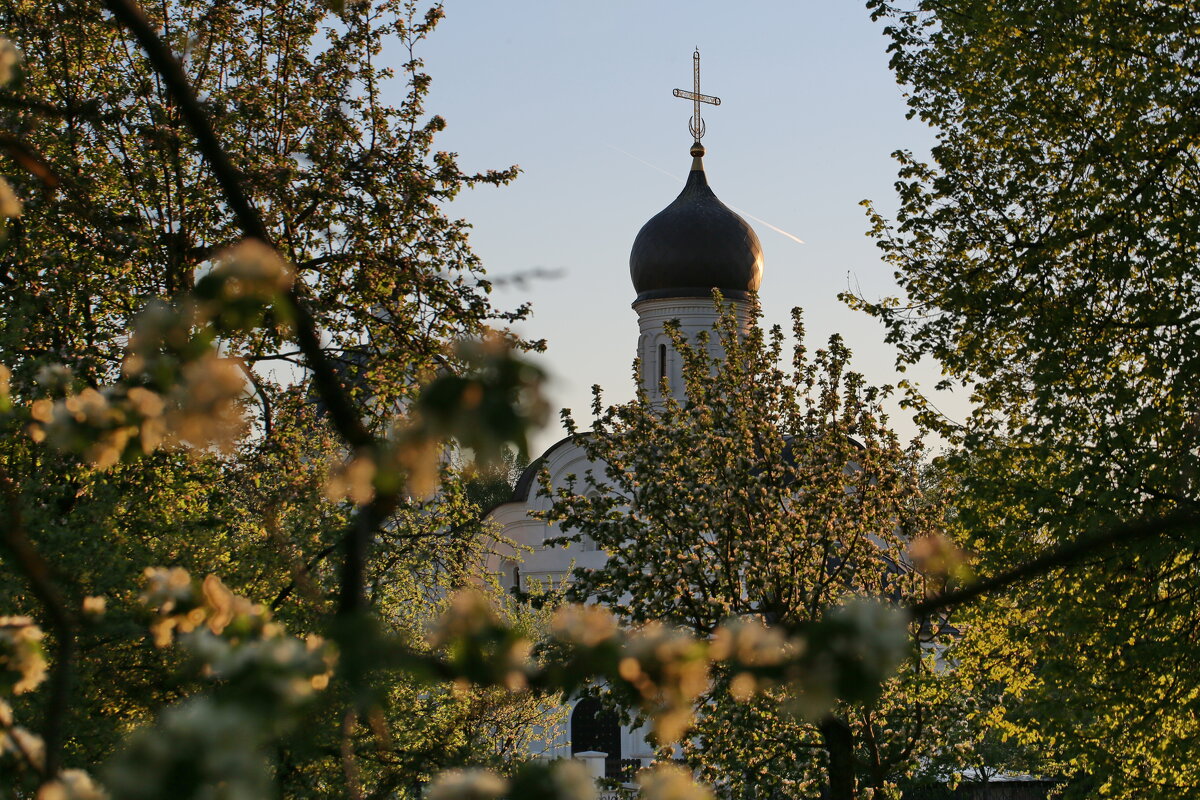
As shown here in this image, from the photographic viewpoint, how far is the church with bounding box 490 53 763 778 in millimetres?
38156

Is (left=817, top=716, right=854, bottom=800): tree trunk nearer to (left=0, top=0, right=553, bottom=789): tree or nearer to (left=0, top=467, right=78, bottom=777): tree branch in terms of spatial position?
(left=0, top=0, right=553, bottom=789): tree

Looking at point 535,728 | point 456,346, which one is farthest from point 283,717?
point 535,728

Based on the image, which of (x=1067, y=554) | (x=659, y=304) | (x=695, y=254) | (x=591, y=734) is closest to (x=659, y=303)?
(x=659, y=304)

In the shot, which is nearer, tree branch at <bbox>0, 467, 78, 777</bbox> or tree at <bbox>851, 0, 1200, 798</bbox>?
tree branch at <bbox>0, 467, 78, 777</bbox>

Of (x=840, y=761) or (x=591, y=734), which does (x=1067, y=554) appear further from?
(x=591, y=734)

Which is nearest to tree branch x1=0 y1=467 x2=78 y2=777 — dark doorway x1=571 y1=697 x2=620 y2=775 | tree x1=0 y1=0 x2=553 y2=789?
tree x1=0 y1=0 x2=553 y2=789

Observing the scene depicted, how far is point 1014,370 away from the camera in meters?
14.0

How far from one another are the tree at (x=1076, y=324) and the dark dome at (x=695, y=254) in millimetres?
24220

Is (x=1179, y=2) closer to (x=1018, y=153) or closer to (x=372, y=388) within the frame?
(x=1018, y=153)

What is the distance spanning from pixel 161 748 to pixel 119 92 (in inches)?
455

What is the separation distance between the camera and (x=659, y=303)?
39000mm

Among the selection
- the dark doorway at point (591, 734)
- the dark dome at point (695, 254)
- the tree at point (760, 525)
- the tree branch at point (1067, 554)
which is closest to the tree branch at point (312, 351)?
the tree branch at point (1067, 554)

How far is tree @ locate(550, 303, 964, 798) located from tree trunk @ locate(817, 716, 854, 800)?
0.02 meters

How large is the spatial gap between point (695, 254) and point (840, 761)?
75.3 feet
